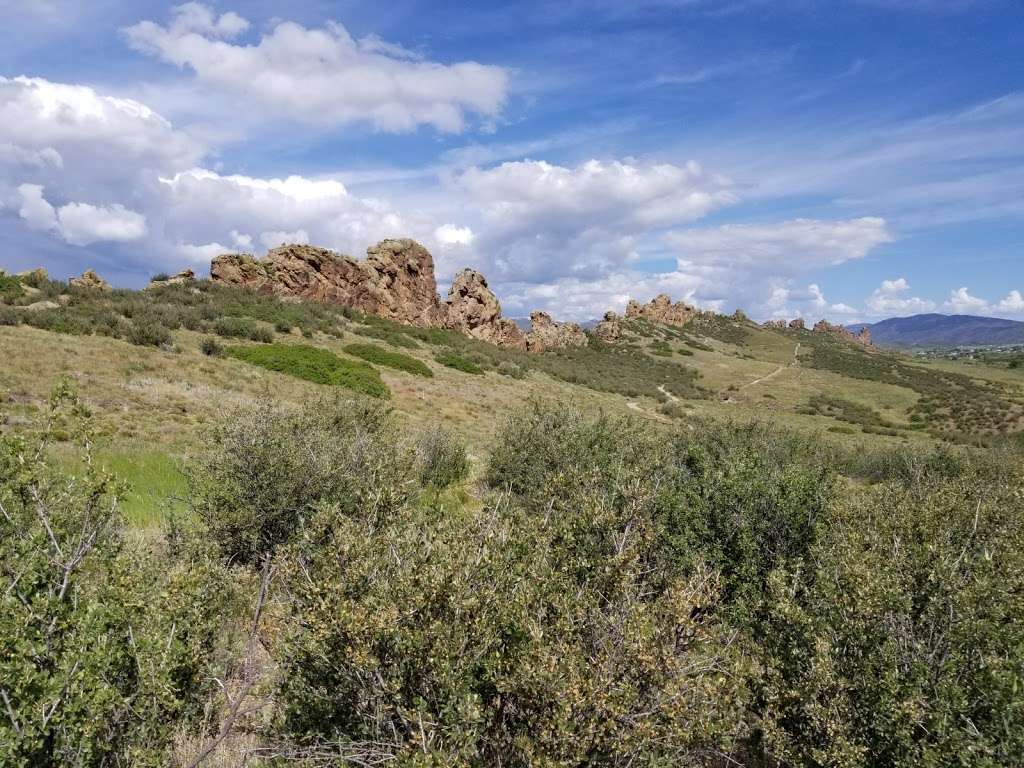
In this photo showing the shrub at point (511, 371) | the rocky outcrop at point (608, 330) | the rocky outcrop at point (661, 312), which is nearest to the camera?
the shrub at point (511, 371)

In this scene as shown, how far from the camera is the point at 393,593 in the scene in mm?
4469

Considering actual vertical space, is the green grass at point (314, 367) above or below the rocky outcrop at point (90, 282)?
below

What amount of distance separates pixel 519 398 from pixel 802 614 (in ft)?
112

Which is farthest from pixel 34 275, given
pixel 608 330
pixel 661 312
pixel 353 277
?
pixel 661 312

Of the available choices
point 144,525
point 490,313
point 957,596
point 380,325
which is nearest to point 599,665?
point 957,596

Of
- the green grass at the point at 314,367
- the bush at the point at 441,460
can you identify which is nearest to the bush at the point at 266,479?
the bush at the point at 441,460

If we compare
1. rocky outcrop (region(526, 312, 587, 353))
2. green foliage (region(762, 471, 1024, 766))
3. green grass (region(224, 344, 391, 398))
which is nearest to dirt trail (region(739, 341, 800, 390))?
rocky outcrop (region(526, 312, 587, 353))

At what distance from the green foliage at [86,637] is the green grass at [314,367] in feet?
77.9

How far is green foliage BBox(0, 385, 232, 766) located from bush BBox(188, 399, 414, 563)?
11.5 feet

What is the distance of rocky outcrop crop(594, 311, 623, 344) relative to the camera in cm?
10306

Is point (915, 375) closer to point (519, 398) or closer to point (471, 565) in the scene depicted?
point (519, 398)

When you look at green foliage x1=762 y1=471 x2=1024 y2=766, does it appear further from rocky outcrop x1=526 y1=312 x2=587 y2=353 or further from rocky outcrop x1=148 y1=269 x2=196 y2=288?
rocky outcrop x1=526 y1=312 x2=587 y2=353

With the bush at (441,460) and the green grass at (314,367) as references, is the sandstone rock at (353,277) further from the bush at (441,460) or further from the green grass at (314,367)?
the bush at (441,460)

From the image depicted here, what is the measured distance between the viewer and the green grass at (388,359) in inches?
1547
